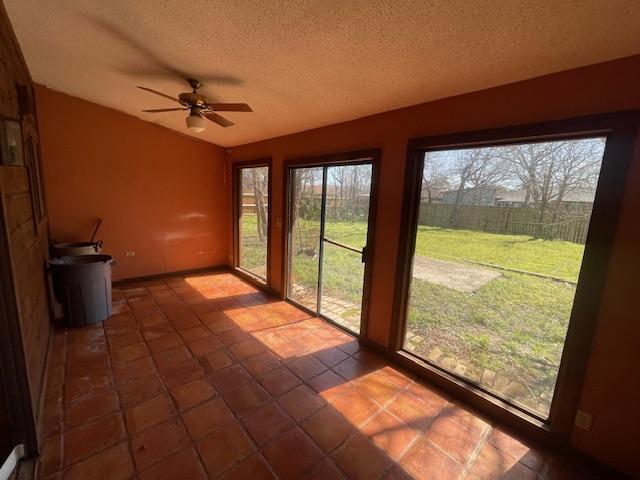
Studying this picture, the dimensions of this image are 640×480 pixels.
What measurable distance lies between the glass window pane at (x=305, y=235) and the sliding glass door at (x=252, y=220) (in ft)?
1.84

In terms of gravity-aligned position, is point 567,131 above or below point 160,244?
above

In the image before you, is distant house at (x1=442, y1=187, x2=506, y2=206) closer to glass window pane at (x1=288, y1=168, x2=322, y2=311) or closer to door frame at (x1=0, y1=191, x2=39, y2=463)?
glass window pane at (x1=288, y1=168, x2=322, y2=311)

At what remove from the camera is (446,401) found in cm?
208

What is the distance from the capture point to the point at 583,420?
1607 millimetres

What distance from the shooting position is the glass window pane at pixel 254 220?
4270 millimetres

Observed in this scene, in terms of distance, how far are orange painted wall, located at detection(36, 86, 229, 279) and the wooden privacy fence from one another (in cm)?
392

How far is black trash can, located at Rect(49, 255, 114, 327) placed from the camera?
2779 mm

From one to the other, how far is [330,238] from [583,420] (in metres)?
2.44

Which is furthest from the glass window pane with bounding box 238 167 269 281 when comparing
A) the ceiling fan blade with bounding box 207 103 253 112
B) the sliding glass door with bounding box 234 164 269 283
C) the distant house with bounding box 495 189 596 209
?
the distant house with bounding box 495 189 596 209

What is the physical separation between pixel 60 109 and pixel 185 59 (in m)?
2.78

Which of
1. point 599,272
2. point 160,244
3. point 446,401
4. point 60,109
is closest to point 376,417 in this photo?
point 446,401

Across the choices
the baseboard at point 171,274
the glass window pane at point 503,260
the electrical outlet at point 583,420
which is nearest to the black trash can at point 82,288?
the baseboard at point 171,274

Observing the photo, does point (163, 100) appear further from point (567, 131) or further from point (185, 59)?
point (567, 131)

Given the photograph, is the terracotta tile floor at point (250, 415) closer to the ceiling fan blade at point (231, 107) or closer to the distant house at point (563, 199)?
the distant house at point (563, 199)
